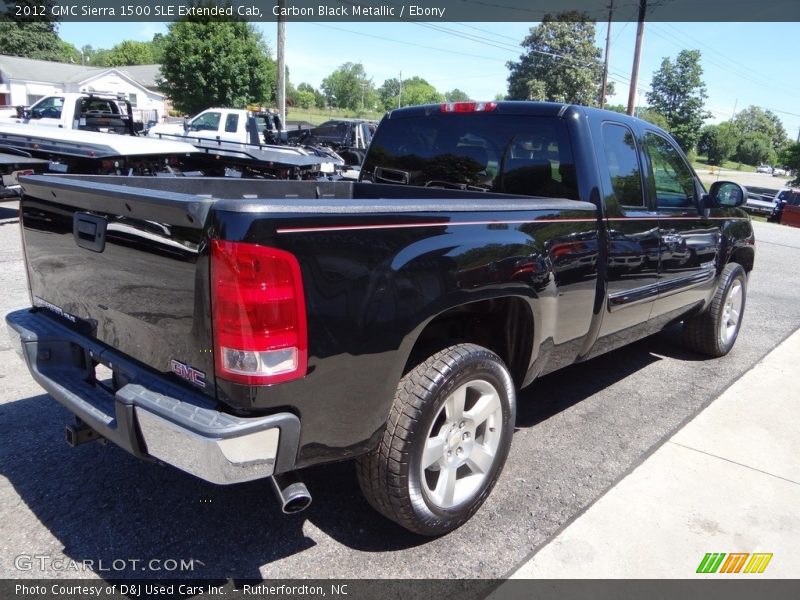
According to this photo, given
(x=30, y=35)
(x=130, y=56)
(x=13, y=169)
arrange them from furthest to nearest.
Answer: (x=130, y=56) → (x=30, y=35) → (x=13, y=169)

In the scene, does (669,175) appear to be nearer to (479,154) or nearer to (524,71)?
(479,154)

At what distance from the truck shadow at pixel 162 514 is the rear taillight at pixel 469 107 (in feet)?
7.41

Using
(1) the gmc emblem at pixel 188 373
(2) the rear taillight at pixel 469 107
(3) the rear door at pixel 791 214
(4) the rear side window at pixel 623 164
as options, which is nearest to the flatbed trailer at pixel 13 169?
(2) the rear taillight at pixel 469 107

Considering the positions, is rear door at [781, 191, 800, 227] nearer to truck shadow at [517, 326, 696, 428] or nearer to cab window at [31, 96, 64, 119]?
truck shadow at [517, 326, 696, 428]

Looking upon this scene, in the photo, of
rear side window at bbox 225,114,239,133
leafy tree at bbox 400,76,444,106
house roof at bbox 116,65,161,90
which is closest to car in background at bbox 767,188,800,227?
rear side window at bbox 225,114,239,133

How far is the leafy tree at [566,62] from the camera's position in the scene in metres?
57.2

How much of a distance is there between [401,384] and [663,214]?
257 centimetres

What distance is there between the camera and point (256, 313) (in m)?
1.97

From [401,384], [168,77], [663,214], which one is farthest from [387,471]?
[168,77]

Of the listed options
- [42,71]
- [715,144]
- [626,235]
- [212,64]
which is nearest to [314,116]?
[42,71]

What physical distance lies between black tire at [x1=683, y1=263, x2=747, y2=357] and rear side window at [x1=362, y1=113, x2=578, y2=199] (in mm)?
2471

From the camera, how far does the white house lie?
1860 inches

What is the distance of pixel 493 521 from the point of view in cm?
294

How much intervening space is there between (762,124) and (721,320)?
472 feet
